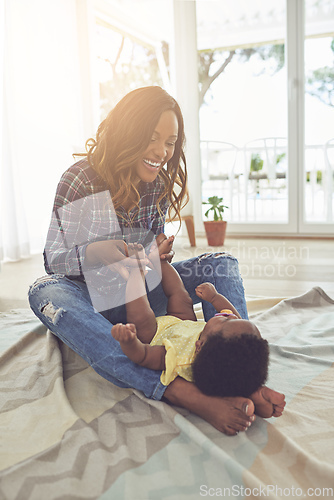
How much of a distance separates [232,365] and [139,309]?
12.3 inches

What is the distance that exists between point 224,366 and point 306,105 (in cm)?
306

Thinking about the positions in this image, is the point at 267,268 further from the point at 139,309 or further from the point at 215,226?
the point at 139,309

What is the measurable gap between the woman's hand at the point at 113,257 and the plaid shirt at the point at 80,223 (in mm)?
29

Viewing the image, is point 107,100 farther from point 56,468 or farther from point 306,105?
point 56,468

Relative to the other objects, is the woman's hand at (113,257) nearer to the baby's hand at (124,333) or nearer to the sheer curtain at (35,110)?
the baby's hand at (124,333)

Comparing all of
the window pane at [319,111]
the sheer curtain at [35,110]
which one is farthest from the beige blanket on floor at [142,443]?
the window pane at [319,111]

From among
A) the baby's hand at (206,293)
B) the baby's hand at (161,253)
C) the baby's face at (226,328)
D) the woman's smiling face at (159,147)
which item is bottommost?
the baby's face at (226,328)

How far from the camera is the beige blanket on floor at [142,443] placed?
0.77m

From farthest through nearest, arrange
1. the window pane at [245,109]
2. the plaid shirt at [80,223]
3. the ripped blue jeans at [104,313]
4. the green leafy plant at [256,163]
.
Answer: the green leafy plant at [256,163]
the window pane at [245,109]
the plaid shirt at [80,223]
the ripped blue jeans at [104,313]

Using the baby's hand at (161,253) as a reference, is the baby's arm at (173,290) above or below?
below

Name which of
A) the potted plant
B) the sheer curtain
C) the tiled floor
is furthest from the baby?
the potted plant

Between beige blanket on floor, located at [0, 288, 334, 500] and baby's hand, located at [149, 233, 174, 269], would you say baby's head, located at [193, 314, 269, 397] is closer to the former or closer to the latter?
beige blanket on floor, located at [0, 288, 334, 500]

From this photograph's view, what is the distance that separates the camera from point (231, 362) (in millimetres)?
886

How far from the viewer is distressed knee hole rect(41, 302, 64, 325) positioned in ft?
3.60
